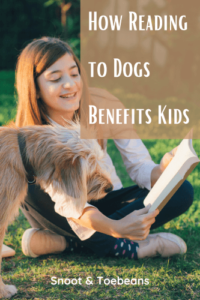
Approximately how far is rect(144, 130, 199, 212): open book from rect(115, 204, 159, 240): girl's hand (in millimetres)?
51

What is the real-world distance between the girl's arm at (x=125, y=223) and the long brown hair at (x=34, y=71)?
925 millimetres

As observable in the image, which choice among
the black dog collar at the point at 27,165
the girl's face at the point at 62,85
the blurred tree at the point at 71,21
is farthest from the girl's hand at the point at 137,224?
the blurred tree at the point at 71,21

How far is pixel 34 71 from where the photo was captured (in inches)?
110

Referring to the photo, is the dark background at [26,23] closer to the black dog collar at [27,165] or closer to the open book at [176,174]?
the black dog collar at [27,165]

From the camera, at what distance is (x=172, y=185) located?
2.01 metres

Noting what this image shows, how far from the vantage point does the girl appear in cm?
268

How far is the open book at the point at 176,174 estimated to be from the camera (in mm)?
1942

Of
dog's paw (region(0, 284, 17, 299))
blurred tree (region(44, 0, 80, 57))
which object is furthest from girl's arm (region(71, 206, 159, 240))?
blurred tree (region(44, 0, 80, 57))

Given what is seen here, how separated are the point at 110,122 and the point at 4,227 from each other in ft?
4.20

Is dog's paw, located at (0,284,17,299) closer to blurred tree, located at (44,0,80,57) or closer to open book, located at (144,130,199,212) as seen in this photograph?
open book, located at (144,130,199,212)

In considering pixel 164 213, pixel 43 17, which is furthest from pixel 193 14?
pixel 164 213

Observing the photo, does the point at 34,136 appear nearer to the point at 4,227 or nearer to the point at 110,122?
the point at 4,227

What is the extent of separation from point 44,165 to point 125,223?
644mm

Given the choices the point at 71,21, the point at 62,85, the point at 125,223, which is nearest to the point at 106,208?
the point at 125,223
